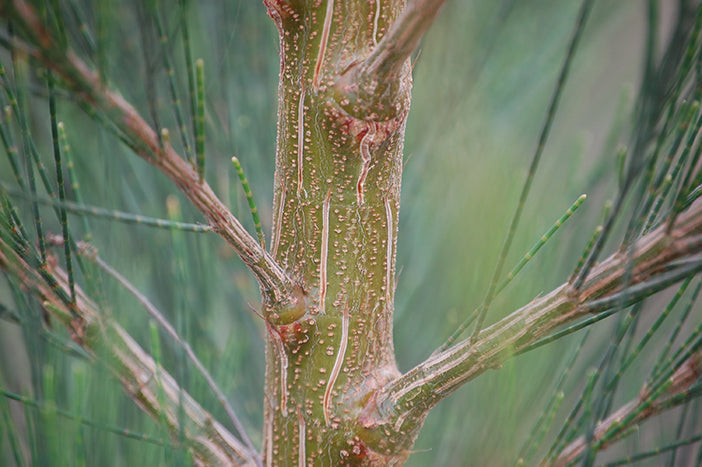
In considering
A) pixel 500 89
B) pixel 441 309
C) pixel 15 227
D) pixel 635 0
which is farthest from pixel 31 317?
pixel 635 0

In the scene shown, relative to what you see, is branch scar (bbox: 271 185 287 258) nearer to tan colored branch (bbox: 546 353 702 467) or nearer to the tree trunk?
the tree trunk

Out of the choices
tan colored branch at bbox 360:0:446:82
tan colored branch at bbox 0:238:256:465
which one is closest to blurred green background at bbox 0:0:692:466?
tan colored branch at bbox 0:238:256:465

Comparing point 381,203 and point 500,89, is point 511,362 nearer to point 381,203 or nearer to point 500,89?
point 381,203

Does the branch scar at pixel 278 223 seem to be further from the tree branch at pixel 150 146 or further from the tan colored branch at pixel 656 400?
the tan colored branch at pixel 656 400

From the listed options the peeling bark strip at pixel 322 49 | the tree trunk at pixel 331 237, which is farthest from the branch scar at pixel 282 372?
the peeling bark strip at pixel 322 49

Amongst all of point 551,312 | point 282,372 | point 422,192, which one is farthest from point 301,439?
point 422,192

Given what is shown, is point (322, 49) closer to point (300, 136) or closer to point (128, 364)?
point (300, 136)
